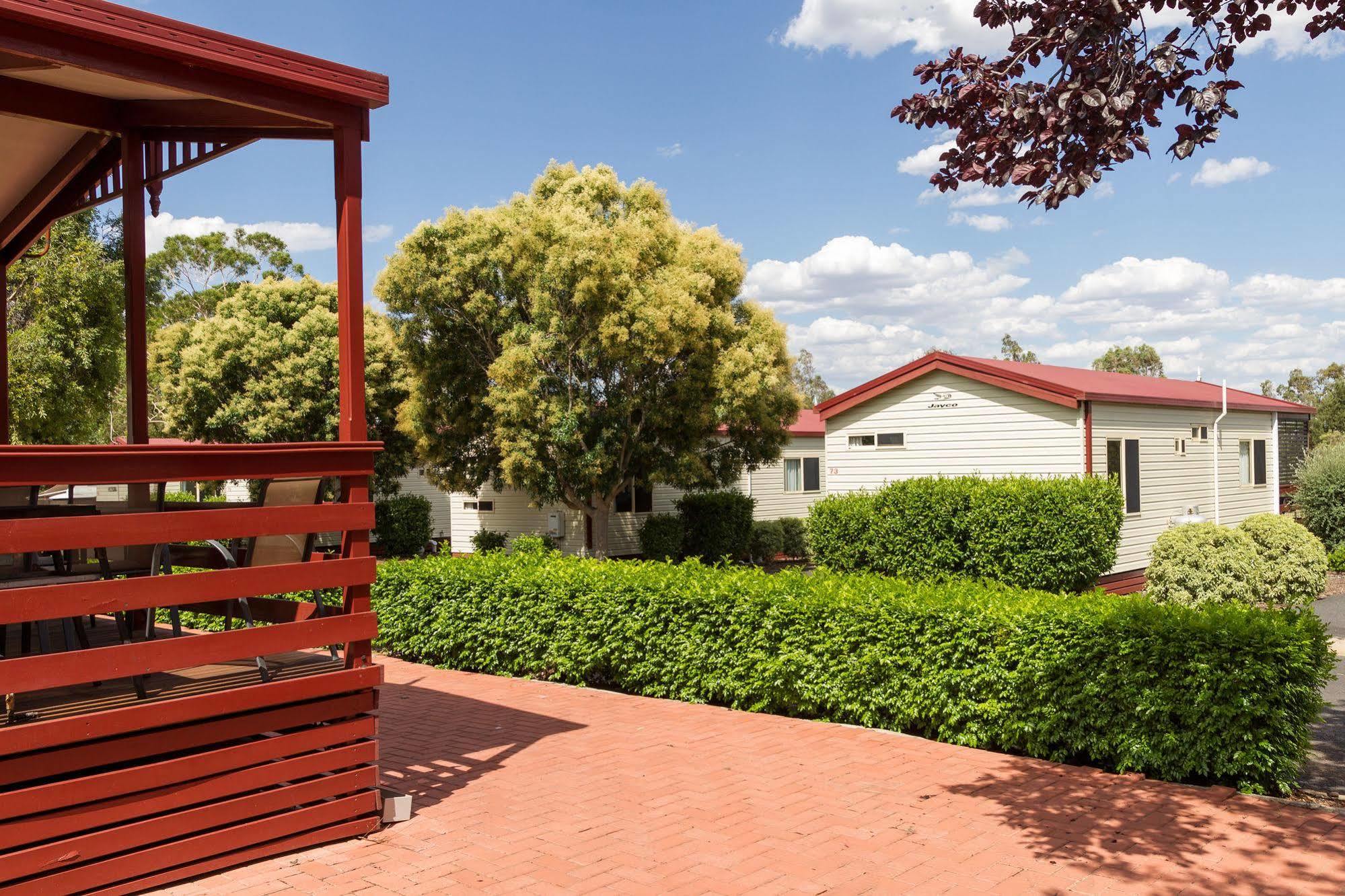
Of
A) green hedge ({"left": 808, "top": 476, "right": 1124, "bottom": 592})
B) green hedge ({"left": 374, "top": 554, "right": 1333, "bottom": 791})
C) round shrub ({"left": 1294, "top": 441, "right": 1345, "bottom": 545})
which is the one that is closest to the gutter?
round shrub ({"left": 1294, "top": 441, "right": 1345, "bottom": 545})

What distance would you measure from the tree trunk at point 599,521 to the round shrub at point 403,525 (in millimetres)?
6629

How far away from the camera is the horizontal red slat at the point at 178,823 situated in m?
4.11

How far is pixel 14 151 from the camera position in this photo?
720cm

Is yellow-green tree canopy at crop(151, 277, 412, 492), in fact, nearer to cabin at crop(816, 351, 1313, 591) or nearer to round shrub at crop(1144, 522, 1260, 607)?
cabin at crop(816, 351, 1313, 591)

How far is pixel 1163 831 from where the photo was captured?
5.14m

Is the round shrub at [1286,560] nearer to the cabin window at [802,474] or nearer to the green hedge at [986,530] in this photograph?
the green hedge at [986,530]

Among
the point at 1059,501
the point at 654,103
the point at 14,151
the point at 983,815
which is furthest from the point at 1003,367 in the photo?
the point at 14,151

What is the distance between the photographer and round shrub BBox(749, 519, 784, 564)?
77.2 feet

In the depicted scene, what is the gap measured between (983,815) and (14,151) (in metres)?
7.75

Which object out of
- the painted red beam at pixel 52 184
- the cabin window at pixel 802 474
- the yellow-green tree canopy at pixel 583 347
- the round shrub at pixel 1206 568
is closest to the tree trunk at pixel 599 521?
the yellow-green tree canopy at pixel 583 347

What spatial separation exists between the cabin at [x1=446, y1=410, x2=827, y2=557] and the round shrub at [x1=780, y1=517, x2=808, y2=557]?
3.60 feet

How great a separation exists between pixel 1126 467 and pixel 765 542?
887cm

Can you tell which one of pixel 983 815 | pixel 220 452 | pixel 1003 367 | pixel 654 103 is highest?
pixel 654 103

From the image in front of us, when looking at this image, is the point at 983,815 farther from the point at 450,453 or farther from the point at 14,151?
the point at 450,453
